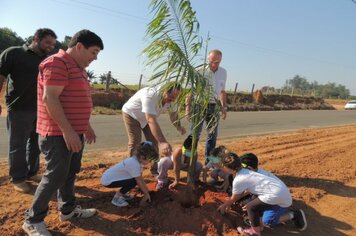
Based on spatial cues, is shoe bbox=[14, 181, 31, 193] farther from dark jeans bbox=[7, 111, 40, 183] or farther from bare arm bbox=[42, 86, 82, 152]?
bare arm bbox=[42, 86, 82, 152]

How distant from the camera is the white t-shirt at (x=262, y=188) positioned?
3.78m

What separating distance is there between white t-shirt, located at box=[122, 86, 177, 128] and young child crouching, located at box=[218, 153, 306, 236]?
1091 mm

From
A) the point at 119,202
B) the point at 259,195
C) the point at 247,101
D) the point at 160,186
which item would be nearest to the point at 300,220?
the point at 259,195

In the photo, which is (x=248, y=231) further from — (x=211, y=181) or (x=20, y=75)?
(x=20, y=75)

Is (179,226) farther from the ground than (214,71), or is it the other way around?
(214,71)

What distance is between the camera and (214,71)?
17.9 ft

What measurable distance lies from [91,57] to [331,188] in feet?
14.5

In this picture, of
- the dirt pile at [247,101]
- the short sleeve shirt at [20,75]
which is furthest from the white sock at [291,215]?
the dirt pile at [247,101]

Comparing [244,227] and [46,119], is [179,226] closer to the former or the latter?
[244,227]

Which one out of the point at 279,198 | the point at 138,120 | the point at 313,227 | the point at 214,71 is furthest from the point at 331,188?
the point at 138,120

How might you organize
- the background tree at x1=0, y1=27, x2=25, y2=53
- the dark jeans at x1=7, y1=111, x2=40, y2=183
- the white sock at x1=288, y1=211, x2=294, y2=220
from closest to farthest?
the white sock at x1=288, y1=211, x2=294, y2=220 < the dark jeans at x1=7, y1=111, x2=40, y2=183 < the background tree at x1=0, y1=27, x2=25, y2=53

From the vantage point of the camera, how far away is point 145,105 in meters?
4.21

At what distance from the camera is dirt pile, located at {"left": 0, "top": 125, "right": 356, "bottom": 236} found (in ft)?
12.3

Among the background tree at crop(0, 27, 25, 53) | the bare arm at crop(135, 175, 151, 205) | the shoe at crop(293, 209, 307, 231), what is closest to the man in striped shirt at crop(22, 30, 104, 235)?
the bare arm at crop(135, 175, 151, 205)
